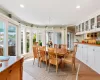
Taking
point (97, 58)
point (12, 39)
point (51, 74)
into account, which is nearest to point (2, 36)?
point (12, 39)

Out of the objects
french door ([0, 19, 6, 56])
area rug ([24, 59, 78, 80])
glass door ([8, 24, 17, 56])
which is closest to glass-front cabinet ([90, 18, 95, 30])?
area rug ([24, 59, 78, 80])

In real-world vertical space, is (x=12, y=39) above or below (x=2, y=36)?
below

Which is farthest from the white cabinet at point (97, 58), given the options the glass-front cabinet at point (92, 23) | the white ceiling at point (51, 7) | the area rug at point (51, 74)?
the white ceiling at point (51, 7)

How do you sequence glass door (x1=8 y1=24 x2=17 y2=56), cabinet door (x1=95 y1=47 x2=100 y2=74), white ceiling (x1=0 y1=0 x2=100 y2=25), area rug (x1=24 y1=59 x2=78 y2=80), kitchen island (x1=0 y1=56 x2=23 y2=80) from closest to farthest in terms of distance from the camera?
kitchen island (x1=0 y1=56 x2=23 y2=80) < white ceiling (x1=0 y1=0 x2=100 y2=25) < area rug (x1=24 y1=59 x2=78 y2=80) < cabinet door (x1=95 y1=47 x2=100 y2=74) < glass door (x1=8 y1=24 x2=17 y2=56)

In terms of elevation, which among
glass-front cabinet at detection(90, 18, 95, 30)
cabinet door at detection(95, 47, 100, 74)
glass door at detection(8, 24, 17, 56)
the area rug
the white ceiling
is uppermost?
the white ceiling

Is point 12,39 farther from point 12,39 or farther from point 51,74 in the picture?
point 51,74

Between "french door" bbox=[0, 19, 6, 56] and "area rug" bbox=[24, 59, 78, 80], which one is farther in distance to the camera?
"french door" bbox=[0, 19, 6, 56]

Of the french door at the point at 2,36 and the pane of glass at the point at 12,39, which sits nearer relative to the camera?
the french door at the point at 2,36

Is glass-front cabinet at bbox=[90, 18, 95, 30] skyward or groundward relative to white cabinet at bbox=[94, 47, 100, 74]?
skyward

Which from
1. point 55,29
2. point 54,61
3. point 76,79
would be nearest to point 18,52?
point 54,61

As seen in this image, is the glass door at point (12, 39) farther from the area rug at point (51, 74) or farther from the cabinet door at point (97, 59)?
the cabinet door at point (97, 59)

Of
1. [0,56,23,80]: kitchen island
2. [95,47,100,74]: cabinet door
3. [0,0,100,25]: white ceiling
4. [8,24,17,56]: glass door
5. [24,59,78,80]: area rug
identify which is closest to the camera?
[0,56,23,80]: kitchen island

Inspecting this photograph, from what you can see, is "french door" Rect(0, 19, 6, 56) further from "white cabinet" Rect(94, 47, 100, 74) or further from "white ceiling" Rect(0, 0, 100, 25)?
"white cabinet" Rect(94, 47, 100, 74)

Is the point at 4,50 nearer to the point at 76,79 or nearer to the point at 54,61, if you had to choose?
the point at 54,61
